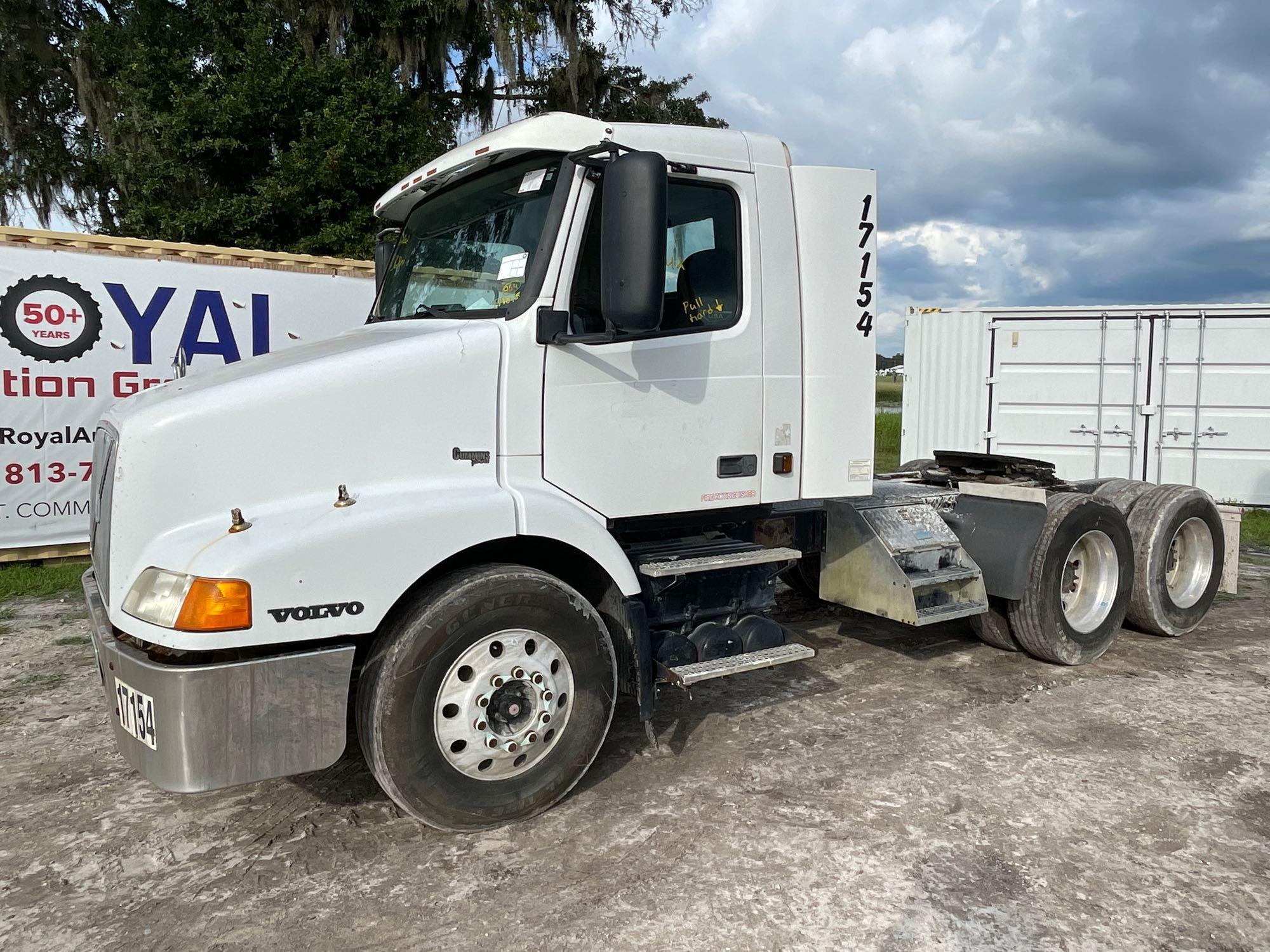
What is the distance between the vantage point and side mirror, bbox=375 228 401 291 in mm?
5016

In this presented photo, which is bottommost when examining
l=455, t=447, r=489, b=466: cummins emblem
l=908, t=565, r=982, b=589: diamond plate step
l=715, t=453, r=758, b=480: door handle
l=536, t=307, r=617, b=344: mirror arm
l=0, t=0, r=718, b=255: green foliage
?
l=908, t=565, r=982, b=589: diamond plate step

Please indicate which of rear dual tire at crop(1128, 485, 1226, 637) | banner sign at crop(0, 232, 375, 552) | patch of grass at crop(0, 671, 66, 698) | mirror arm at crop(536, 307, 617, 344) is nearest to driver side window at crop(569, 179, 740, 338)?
mirror arm at crop(536, 307, 617, 344)

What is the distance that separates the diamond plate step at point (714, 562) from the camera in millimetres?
3992

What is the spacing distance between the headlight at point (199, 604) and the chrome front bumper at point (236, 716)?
154mm

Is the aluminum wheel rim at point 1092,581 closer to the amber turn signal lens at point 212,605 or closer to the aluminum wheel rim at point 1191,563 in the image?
the aluminum wheel rim at point 1191,563

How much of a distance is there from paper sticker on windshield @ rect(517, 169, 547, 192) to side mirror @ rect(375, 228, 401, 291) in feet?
4.38

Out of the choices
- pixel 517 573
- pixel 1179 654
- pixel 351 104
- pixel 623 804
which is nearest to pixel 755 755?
pixel 623 804

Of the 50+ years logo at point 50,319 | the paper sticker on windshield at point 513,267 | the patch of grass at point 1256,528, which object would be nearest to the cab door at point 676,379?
the paper sticker on windshield at point 513,267

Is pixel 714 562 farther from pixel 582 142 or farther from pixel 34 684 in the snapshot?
pixel 34 684

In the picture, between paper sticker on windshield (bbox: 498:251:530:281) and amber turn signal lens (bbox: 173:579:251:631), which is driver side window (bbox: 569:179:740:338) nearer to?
paper sticker on windshield (bbox: 498:251:530:281)

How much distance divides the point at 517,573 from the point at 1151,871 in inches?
101

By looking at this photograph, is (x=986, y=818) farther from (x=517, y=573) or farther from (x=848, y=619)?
(x=848, y=619)

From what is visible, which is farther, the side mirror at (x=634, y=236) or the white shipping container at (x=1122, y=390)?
the white shipping container at (x=1122, y=390)

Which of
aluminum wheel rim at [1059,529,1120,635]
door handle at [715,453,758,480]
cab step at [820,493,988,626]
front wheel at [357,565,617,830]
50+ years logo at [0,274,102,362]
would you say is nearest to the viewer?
front wheel at [357,565,617,830]
